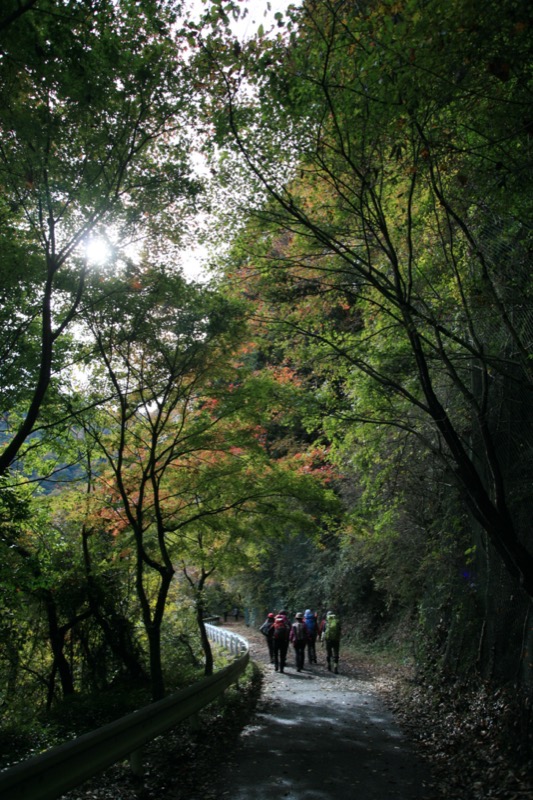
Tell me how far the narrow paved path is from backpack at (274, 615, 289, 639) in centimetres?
388

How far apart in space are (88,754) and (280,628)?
40.7 feet

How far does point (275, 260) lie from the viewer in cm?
807

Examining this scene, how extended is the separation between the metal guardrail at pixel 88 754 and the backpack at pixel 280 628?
900 cm

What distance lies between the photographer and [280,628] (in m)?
16.7

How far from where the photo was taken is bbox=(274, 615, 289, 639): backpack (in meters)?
16.7

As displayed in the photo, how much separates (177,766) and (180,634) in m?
11.6

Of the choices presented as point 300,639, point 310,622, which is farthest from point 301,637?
point 310,622

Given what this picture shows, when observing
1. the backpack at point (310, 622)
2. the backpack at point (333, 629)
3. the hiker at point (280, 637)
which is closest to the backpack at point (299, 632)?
the hiker at point (280, 637)

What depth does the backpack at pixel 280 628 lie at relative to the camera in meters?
16.7

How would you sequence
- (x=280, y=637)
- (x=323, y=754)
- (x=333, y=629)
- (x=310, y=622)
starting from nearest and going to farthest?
(x=323, y=754), (x=333, y=629), (x=280, y=637), (x=310, y=622)

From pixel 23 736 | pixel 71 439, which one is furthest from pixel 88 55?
pixel 23 736

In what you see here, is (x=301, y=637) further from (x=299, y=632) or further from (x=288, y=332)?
(x=288, y=332)

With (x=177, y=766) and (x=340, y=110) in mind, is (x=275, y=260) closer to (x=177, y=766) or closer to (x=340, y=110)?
(x=340, y=110)

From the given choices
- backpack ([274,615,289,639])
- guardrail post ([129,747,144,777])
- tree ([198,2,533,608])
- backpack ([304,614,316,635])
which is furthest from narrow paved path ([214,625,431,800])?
backpack ([304,614,316,635])
